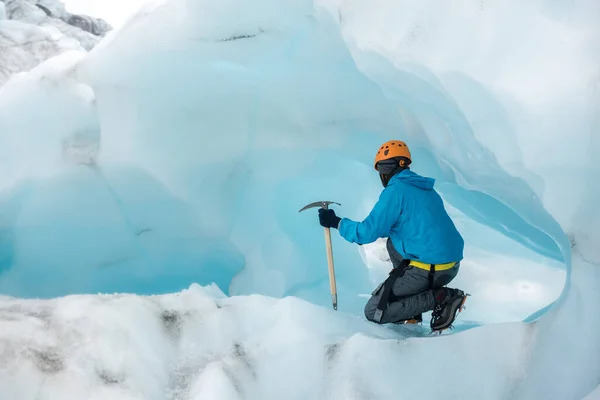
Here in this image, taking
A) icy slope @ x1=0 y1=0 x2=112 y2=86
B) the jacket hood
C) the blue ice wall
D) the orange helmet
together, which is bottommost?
icy slope @ x1=0 y1=0 x2=112 y2=86

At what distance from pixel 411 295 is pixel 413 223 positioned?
1.17ft

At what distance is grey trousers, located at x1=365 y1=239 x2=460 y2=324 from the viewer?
2135 millimetres

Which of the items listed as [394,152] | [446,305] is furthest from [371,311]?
[394,152]

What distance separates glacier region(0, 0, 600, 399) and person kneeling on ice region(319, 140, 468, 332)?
18 cm

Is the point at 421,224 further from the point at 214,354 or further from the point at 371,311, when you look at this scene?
the point at 214,354

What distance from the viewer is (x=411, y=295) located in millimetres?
2170

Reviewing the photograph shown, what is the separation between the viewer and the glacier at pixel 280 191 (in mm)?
1551

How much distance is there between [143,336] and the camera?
1.60m

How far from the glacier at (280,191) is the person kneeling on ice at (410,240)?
7.1 inches

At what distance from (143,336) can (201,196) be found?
6.37 feet

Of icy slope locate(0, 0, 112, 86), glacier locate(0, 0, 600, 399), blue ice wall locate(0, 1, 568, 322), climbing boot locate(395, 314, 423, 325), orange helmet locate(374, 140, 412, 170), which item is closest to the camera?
glacier locate(0, 0, 600, 399)

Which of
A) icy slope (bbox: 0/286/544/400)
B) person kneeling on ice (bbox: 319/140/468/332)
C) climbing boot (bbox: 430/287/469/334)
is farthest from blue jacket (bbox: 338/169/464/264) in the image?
icy slope (bbox: 0/286/544/400)

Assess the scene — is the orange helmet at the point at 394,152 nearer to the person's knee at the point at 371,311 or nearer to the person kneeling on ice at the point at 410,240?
the person kneeling on ice at the point at 410,240

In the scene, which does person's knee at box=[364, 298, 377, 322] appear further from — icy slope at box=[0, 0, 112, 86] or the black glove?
icy slope at box=[0, 0, 112, 86]
